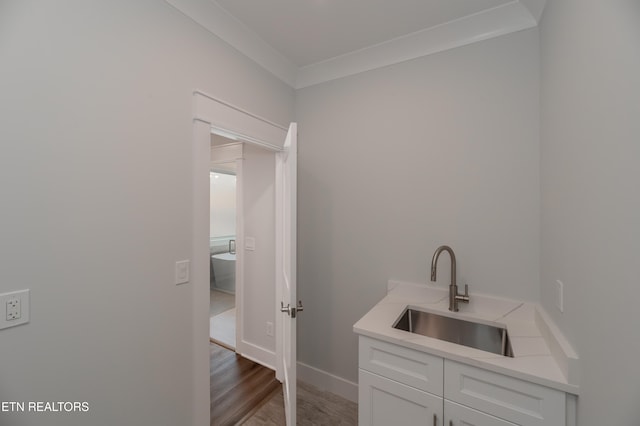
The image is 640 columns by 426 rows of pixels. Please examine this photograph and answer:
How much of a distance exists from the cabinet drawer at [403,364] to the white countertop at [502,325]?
→ 47mm

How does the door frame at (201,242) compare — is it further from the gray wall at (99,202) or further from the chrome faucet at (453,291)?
the chrome faucet at (453,291)

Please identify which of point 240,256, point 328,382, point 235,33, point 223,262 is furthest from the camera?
point 223,262

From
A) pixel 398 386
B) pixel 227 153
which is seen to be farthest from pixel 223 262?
pixel 398 386

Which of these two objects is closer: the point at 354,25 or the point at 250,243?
the point at 354,25

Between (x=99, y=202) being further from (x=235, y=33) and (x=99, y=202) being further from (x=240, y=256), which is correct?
(x=240, y=256)

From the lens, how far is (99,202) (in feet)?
3.53

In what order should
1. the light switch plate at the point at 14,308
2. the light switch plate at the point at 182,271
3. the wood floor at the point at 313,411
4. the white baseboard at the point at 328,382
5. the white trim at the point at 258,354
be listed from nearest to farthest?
the light switch plate at the point at 14,308
the light switch plate at the point at 182,271
the wood floor at the point at 313,411
the white baseboard at the point at 328,382
the white trim at the point at 258,354

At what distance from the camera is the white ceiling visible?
149cm

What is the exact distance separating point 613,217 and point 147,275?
1.74 metres

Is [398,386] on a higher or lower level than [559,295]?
lower

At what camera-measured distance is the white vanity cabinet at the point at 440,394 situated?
0.98 meters

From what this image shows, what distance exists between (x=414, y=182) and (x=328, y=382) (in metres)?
1.76

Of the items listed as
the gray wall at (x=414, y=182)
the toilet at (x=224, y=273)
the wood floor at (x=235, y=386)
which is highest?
the gray wall at (x=414, y=182)

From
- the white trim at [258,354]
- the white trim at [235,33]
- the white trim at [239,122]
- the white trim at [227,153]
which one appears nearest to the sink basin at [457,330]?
the white trim at [258,354]
